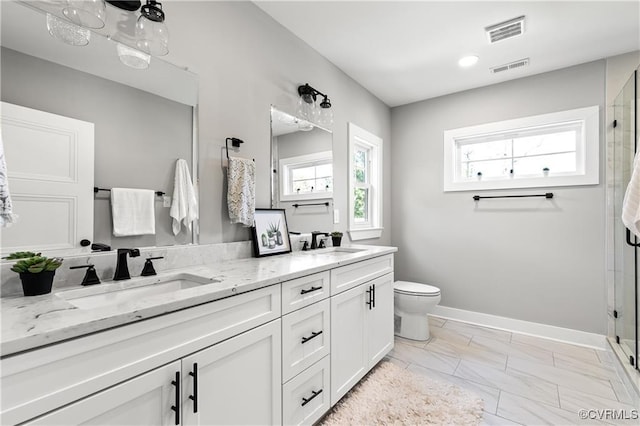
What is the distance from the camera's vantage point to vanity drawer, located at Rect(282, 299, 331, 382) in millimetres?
1356

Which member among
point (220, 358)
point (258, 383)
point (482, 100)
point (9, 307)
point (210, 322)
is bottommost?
point (258, 383)

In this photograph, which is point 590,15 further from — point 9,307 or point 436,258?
point 9,307

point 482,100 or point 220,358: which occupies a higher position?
point 482,100

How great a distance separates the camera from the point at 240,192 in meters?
1.77

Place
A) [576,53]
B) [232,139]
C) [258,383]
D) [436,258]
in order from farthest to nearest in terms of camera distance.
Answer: [436,258], [576,53], [232,139], [258,383]

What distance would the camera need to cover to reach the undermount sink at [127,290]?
105 cm

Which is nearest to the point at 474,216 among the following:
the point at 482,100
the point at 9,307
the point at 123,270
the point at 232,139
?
the point at 482,100

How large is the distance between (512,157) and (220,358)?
328cm

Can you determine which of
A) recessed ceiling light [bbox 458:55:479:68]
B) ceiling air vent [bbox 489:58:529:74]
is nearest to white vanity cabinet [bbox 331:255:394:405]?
recessed ceiling light [bbox 458:55:479:68]

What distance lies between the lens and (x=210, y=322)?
40.5 inches

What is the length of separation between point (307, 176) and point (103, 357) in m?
1.84

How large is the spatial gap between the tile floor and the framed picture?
4.37 feet

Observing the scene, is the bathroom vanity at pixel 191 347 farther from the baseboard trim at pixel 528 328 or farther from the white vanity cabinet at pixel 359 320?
the baseboard trim at pixel 528 328

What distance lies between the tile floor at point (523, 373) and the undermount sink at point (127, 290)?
182 cm
